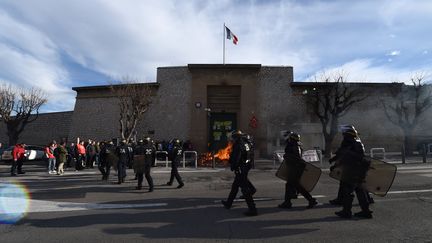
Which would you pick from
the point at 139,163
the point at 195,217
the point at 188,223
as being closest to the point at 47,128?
the point at 139,163

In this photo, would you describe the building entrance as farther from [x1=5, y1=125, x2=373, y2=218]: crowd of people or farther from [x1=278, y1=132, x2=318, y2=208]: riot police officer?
[x1=278, y1=132, x2=318, y2=208]: riot police officer

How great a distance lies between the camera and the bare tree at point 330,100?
2328cm

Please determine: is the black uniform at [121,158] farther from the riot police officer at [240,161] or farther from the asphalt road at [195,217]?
the riot police officer at [240,161]

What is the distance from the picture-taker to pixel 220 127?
26.5 metres

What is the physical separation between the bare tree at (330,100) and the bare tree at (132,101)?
10882 millimetres

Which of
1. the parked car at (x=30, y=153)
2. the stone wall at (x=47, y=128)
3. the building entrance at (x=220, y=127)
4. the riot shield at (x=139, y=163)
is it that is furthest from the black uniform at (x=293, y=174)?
the stone wall at (x=47, y=128)

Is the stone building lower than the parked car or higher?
higher

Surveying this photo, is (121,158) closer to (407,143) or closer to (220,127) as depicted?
(220,127)

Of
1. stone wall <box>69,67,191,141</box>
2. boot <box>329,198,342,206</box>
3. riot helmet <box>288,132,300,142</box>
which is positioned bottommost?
boot <box>329,198,342,206</box>

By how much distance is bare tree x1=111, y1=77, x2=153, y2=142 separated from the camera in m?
23.3

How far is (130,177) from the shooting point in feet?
49.3

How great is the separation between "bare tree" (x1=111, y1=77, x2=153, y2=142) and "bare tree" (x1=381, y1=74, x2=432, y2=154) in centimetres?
1641

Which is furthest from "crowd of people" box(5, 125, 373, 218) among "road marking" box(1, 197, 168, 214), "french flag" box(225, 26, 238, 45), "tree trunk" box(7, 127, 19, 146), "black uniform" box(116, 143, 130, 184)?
"tree trunk" box(7, 127, 19, 146)

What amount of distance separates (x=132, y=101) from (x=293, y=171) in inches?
685
